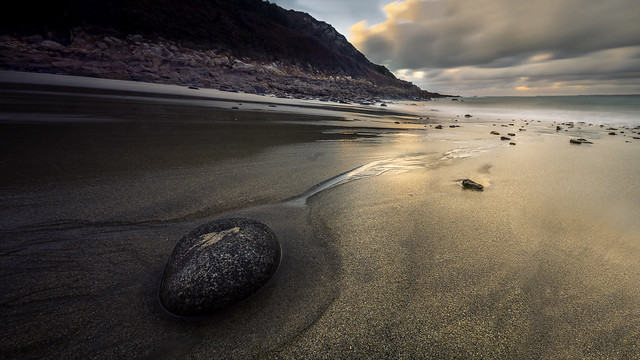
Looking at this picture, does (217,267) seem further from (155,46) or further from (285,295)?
(155,46)

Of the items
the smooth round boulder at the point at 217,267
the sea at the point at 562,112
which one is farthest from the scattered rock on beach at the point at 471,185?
the sea at the point at 562,112

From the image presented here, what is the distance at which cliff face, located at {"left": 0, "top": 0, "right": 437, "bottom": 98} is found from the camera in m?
19.7

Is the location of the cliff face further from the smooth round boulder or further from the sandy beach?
the smooth round boulder

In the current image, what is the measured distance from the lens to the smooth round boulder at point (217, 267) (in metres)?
1.23

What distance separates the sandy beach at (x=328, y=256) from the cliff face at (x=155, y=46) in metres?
21.5

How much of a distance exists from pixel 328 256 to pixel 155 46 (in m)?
30.8

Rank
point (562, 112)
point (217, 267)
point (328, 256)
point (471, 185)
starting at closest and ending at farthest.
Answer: point (217, 267) → point (328, 256) → point (471, 185) → point (562, 112)

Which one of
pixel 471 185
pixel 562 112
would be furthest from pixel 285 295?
pixel 562 112

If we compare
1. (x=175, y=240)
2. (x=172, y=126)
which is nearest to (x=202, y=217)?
(x=175, y=240)

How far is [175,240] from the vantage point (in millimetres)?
1801

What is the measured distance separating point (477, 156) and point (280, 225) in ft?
13.9

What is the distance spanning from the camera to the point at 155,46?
952 inches

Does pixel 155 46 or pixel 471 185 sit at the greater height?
pixel 155 46

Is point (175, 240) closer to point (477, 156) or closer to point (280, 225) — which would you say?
point (280, 225)
